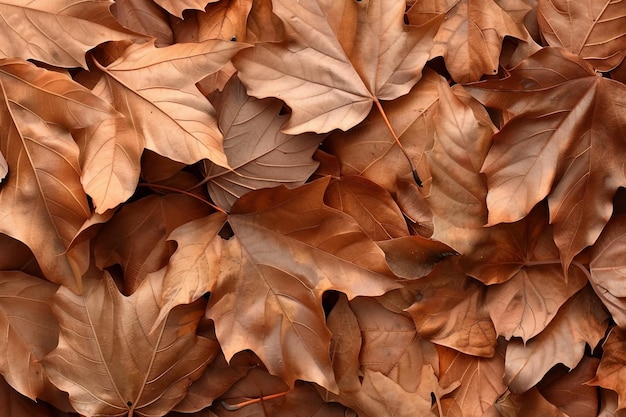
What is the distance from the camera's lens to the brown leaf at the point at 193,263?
2.62ft

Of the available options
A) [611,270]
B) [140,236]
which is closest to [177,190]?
[140,236]

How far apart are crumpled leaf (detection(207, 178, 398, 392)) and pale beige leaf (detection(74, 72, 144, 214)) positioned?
135mm

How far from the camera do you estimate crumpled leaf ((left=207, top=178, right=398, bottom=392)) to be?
0.81 metres

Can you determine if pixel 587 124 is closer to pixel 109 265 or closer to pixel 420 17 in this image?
pixel 420 17

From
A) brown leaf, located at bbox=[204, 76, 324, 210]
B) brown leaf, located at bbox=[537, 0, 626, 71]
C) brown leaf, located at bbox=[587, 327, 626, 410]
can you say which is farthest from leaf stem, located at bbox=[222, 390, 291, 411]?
brown leaf, located at bbox=[537, 0, 626, 71]

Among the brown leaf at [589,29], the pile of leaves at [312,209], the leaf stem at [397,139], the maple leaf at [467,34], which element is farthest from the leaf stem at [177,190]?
the brown leaf at [589,29]

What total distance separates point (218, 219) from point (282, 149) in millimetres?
116

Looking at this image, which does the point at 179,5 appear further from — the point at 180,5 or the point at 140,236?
the point at 140,236

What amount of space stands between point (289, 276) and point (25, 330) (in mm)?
331

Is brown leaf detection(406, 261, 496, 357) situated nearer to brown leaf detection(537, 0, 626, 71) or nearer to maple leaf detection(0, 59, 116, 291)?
brown leaf detection(537, 0, 626, 71)

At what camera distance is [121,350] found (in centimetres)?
82

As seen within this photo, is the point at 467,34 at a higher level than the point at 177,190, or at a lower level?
higher

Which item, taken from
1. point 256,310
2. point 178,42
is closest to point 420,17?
point 178,42

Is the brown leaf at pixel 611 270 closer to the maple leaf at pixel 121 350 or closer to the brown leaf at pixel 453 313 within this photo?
the brown leaf at pixel 453 313
